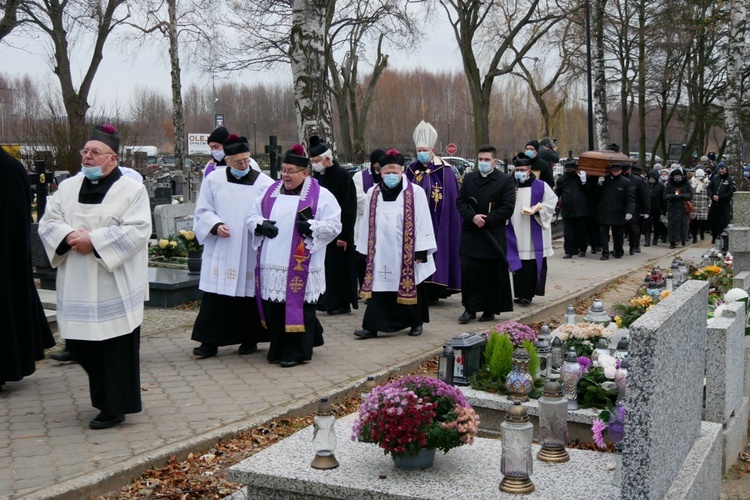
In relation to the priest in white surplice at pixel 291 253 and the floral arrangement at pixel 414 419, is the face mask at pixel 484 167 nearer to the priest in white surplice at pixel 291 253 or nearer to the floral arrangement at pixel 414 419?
the priest in white surplice at pixel 291 253

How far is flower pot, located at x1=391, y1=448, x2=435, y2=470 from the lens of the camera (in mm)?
4766

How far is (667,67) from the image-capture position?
39.0 meters

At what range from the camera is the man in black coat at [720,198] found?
21734 millimetres

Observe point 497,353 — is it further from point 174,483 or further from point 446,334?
point 446,334

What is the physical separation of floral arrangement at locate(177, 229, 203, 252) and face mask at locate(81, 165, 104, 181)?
6.44 metres

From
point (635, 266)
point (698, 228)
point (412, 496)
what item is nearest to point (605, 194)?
point (635, 266)

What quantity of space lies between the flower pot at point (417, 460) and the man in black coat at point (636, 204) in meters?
15.2

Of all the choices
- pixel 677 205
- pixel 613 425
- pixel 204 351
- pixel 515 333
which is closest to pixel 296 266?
pixel 204 351

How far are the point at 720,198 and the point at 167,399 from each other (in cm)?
1719

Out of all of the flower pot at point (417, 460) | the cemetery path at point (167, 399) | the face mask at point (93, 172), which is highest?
the face mask at point (93, 172)

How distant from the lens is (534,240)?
12664 mm

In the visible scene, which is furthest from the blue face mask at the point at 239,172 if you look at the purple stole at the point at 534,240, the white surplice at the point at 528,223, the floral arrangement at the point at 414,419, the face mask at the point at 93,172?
the white surplice at the point at 528,223

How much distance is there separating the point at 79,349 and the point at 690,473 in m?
3.93

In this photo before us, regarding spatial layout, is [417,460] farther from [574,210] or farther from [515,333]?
[574,210]
